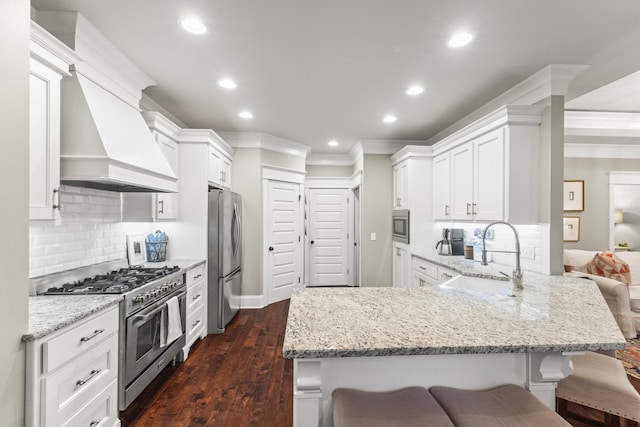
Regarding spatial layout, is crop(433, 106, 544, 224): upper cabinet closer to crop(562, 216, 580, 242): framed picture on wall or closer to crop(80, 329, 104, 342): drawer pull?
crop(562, 216, 580, 242): framed picture on wall

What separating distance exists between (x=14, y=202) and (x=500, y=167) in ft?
11.1

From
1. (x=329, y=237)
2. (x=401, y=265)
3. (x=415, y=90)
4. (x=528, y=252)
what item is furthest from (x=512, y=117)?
(x=329, y=237)

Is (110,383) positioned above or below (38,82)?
below

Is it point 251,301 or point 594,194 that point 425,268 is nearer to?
point 251,301

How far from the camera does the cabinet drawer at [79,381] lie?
1.40 metres

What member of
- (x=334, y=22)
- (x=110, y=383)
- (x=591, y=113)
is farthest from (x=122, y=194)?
(x=591, y=113)

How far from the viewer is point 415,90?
9.70ft

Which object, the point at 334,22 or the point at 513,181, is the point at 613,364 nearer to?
the point at 513,181

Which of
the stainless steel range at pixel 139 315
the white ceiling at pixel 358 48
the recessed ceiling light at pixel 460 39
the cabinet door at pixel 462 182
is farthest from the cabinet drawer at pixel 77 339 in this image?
the cabinet door at pixel 462 182

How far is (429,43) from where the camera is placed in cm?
213

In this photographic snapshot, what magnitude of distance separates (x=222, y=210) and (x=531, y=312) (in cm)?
310

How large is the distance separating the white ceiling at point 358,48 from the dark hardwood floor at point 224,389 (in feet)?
8.69

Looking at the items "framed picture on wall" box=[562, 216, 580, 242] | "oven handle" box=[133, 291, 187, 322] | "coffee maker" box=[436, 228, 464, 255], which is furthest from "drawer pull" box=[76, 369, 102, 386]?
"framed picture on wall" box=[562, 216, 580, 242]

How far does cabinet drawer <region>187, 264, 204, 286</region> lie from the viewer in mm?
3062
